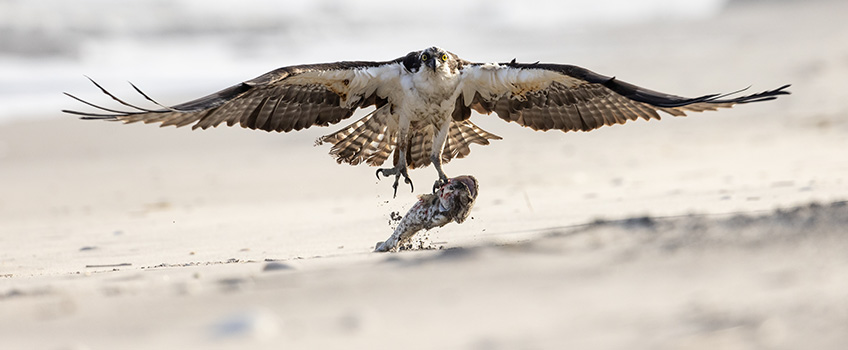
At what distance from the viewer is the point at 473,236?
255 inches

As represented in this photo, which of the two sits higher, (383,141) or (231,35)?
(231,35)

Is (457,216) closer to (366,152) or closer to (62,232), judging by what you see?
→ (366,152)

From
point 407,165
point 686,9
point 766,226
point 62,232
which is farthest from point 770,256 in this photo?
point 686,9

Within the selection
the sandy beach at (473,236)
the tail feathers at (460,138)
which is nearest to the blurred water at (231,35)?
the sandy beach at (473,236)

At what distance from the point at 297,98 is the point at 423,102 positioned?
0.87 metres

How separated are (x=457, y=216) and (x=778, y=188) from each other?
2.34m

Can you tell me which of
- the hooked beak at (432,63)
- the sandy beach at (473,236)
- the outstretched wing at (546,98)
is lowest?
the sandy beach at (473,236)

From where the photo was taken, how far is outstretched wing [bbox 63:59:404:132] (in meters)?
6.14

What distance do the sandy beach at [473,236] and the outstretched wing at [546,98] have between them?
24.5 inches

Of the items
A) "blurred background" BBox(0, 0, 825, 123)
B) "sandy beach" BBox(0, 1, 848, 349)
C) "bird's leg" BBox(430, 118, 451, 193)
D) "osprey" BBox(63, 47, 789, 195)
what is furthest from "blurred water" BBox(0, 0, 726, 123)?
"bird's leg" BBox(430, 118, 451, 193)

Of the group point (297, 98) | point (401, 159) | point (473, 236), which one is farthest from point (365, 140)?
point (473, 236)

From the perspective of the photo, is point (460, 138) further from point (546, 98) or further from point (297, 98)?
point (297, 98)

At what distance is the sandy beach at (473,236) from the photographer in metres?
3.09

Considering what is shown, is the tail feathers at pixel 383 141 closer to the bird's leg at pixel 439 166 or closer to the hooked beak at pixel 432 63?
the bird's leg at pixel 439 166
